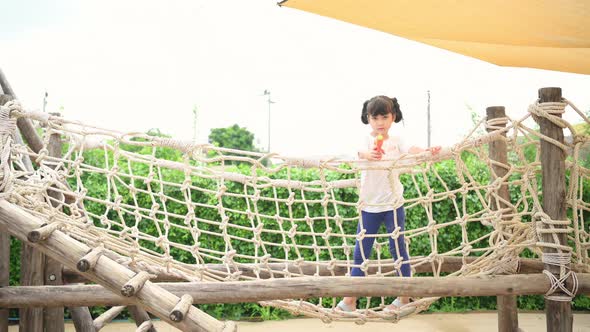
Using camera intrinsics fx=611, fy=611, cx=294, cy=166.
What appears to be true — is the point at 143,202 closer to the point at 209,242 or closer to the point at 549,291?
the point at 209,242

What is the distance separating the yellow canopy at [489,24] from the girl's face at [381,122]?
410 millimetres

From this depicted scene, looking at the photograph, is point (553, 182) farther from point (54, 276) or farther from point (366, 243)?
point (54, 276)

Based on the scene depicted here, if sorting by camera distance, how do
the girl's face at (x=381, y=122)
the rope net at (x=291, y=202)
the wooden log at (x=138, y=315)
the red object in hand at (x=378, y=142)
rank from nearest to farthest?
the rope net at (x=291, y=202)
the red object in hand at (x=378, y=142)
the girl's face at (x=381, y=122)
the wooden log at (x=138, y=315)

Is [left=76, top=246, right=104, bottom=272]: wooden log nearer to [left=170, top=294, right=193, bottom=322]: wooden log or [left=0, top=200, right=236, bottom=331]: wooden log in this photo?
[left=0, top=200, right=236, bottom=331]: wooden log

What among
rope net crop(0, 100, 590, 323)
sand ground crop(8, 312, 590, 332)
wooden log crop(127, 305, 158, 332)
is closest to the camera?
rope net crop(0, 100, 590, 323)

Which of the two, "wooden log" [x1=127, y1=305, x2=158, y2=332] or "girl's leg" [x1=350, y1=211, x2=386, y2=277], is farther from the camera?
"wooden log" [x1=127, y1=305, x2=158, y2=332]

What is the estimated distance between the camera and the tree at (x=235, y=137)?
16.8m

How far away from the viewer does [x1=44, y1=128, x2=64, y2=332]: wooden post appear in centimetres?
270

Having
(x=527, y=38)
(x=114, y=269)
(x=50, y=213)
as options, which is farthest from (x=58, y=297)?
(x=527, y=38)

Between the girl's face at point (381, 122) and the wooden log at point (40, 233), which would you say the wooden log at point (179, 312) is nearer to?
the wooden log at point (40, 233)

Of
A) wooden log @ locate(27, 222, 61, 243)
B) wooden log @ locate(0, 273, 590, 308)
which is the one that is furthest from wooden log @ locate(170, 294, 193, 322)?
wooden log @ locate(27, 222, 61, 243)

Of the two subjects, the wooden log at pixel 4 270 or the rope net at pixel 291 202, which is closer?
the rope net at pixel 291 202

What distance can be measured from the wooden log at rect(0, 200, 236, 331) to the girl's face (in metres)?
1.10

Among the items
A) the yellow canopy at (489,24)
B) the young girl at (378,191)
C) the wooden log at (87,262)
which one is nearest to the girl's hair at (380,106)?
the young girl at (378,191)
